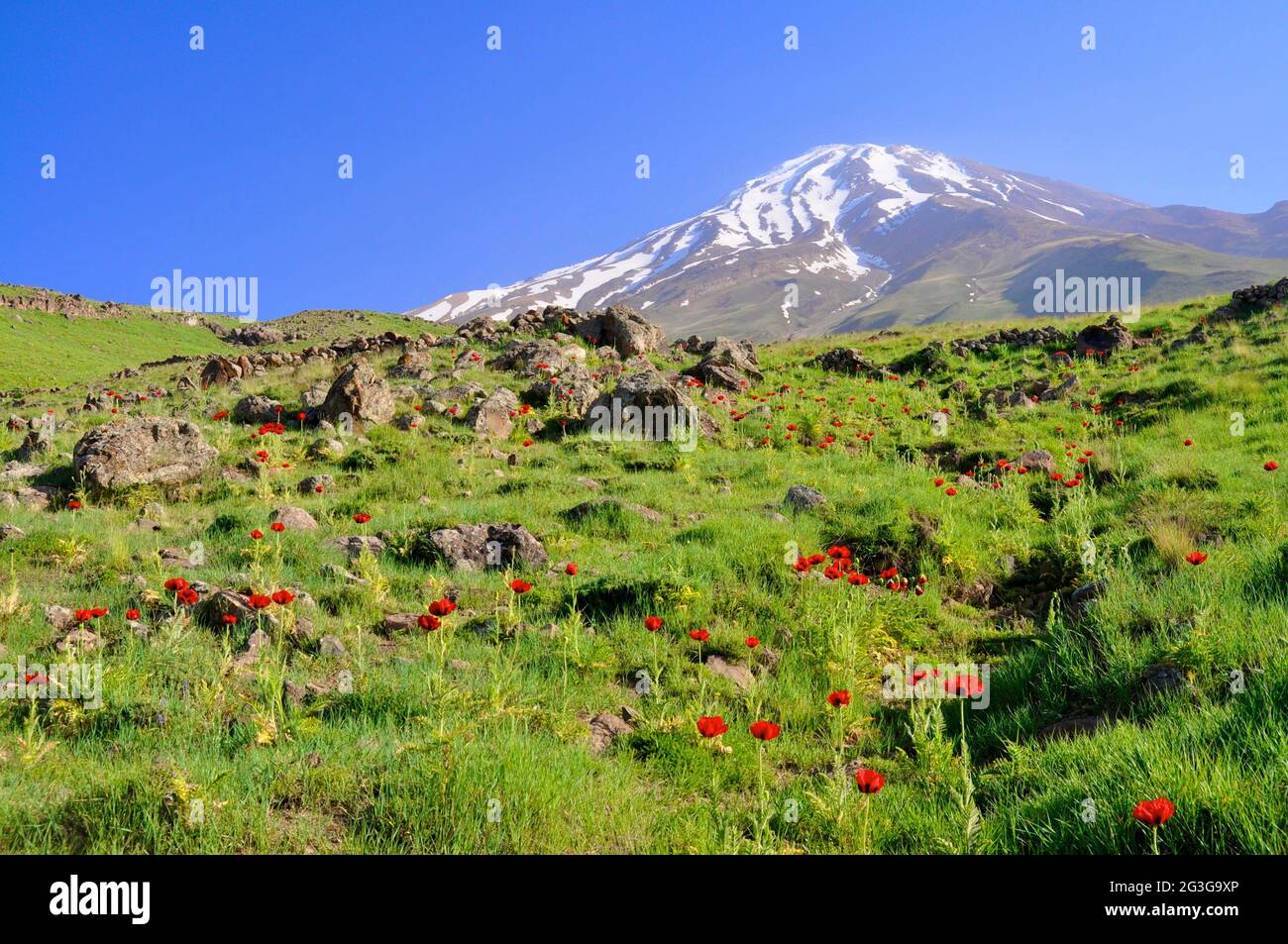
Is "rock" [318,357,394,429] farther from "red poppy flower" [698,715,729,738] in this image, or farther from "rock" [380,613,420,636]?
"red poppy flower" [698,715,729,738]

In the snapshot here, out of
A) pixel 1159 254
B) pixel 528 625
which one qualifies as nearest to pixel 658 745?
pixel 528 625

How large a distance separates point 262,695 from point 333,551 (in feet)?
10.5

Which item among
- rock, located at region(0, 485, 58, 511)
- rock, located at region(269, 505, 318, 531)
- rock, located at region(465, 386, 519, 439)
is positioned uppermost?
rock, located at region(465, 386, 519, 439)

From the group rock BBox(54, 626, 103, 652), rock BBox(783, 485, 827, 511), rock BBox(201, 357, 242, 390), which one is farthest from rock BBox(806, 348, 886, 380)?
rock BBox(54, 626, 103, 652)

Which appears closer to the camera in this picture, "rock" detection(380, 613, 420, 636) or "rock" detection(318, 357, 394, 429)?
"rock" detection(380, 613, 420, 636)

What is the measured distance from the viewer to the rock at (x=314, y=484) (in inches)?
369

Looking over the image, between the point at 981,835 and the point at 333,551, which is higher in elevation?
the point at 333,551

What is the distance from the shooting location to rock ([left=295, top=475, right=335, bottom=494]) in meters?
9.38

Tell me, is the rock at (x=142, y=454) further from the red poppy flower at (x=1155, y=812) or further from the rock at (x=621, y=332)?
the rock at (x=621, y=332)

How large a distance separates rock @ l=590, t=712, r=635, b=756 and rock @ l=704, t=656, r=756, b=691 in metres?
1.07

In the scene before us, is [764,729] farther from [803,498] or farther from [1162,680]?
[803,498]
